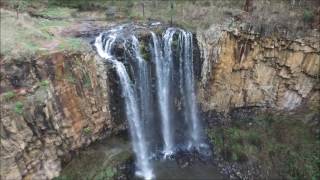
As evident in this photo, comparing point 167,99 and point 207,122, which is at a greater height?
point 167,99

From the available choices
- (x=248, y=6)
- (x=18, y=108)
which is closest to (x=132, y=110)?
(x=18, y=108)

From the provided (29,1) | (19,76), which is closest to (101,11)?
(29,1)

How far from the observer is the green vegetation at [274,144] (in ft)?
49.9

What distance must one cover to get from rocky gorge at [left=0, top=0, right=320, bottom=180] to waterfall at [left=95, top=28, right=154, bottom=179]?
24cm

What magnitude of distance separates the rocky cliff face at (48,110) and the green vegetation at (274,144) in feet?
18.0

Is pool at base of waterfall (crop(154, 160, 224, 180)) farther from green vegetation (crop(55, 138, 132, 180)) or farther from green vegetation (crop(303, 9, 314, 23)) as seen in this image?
green vegetation (crop(303, 9, 314, 23))

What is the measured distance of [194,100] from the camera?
16.7 m

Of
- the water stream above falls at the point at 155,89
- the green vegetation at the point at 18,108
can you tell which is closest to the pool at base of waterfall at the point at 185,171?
the water stream above falls at the point at 155,89

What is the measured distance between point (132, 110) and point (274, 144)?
6067mm

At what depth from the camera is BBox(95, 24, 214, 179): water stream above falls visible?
1472 cm

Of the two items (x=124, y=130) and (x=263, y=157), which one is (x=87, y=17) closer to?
(x=124, y=130)

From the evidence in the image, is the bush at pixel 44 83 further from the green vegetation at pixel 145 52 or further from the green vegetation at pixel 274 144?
the green vegetation at pixel 274 144

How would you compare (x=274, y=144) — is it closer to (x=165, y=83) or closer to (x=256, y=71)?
(x=256, y=71)

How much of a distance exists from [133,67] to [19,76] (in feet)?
14.4
